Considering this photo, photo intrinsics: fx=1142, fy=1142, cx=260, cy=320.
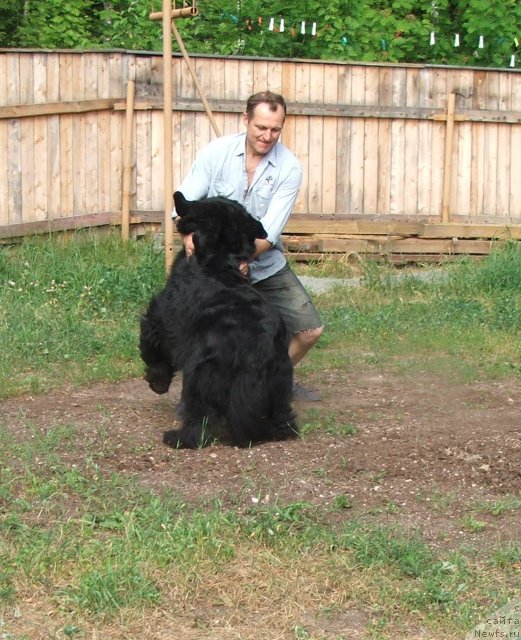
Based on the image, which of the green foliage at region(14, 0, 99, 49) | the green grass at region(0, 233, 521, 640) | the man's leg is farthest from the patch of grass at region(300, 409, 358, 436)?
the green foliage at region(14, 0, 99, 49)

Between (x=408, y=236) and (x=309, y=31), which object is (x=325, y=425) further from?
(x=309, y=31)

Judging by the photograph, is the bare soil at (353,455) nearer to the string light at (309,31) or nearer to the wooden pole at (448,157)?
the wooden pole at (448,157)

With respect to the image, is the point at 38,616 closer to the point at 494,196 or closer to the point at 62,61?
the point at 62,61

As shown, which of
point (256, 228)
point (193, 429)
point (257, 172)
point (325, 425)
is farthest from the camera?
point (257, 172)

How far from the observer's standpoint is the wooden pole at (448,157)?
12711 mm

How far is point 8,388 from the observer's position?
7.26m

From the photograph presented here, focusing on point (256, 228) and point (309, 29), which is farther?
point (309, 29)

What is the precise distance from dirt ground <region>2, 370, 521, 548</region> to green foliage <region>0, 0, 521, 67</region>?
25.1 feet

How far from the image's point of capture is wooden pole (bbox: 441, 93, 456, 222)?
1271 cm

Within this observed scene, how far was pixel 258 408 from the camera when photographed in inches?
235

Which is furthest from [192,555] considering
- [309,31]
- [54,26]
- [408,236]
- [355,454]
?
[54,26]

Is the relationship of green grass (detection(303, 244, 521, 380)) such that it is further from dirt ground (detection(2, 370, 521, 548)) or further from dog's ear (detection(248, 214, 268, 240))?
dog's ear (detection(248, 214, 268, 240))

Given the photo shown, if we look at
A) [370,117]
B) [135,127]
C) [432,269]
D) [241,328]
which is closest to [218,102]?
[135,127]

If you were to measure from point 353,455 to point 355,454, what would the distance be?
0.9 inches
